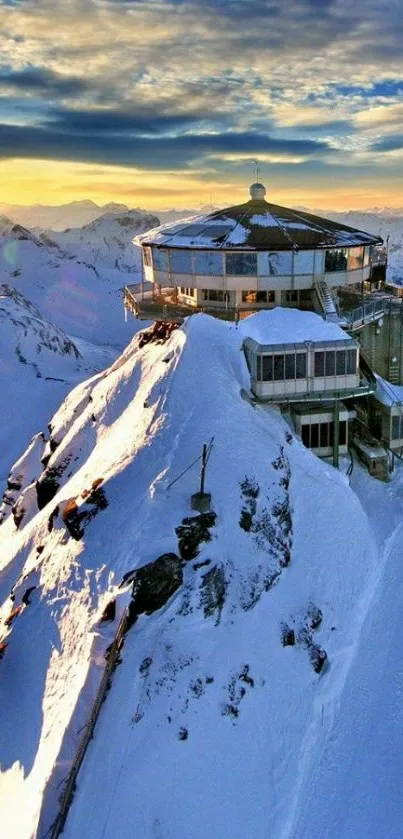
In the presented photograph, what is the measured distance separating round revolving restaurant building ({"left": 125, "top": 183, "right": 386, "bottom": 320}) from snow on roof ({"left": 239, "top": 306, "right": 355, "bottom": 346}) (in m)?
1.57

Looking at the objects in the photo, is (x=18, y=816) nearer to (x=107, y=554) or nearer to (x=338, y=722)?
(x=107, y=554)

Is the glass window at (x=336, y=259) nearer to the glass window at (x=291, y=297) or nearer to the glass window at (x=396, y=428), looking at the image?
the glass window at (x=291, y=297)

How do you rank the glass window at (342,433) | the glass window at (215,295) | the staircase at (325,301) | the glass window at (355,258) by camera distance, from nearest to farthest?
1. the glass window at (342,433)
2. the staircase at (325,301)
3. the glass window at (215,295)
4. the glass window at (355,258)

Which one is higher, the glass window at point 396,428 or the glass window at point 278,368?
the glass window at point 278,368

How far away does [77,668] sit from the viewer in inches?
A: 794

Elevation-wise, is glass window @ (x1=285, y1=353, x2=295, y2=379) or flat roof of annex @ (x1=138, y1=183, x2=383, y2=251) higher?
flat roof of annex @ (x1=138, y1=183, x2=383, y2=251)

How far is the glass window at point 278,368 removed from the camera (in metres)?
30.5

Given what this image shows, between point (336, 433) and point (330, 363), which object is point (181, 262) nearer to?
point (330, 363)

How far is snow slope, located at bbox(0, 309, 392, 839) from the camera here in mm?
18062

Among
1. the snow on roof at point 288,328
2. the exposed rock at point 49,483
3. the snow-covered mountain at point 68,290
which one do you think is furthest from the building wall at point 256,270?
the snow-covered mountain at point 68,290

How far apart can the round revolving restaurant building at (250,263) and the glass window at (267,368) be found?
16.1 ft

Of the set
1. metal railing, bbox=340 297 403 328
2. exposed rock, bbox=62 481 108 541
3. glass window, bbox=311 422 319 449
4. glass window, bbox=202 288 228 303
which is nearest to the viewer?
exposed rock, bbox=62 481 108 541

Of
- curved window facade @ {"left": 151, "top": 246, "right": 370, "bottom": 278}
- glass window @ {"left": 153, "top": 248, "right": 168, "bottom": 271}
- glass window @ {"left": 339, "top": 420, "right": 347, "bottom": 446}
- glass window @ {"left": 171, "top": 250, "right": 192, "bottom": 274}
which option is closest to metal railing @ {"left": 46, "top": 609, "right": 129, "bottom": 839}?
glass window @ {"left": 339, "top": 420, "right": 347, "bottom": 446}

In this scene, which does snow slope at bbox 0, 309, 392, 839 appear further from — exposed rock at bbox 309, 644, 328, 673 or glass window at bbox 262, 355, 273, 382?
glass window at bbox 262, 355, 273, 382
